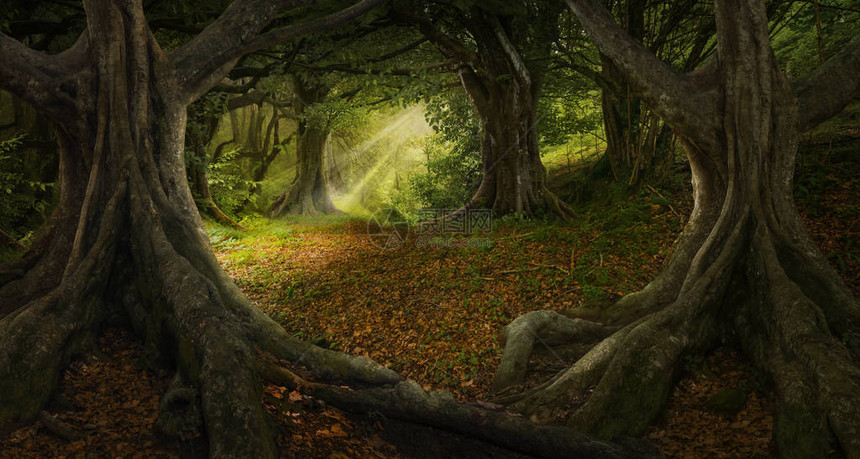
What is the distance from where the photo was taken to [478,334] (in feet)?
20.3

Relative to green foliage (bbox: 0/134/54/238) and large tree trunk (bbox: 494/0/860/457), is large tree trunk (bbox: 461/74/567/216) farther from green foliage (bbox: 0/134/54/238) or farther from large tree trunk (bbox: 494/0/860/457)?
green foliage (bbox: 0/134/54/238)

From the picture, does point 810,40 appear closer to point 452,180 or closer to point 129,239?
point 452,180

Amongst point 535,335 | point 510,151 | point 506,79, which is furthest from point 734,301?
point 506,79

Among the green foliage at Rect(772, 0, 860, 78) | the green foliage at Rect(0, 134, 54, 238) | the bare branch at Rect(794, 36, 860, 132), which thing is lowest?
the green foliage at Rect(0, 134, 54, 238)

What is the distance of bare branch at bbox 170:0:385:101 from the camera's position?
5363 millimetres

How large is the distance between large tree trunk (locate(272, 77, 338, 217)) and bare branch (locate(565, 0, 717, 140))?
49.7ft

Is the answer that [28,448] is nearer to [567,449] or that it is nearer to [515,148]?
[567,449]

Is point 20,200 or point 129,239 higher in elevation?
point 20,200

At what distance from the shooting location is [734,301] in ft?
14.1

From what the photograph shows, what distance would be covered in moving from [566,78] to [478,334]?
9665mm

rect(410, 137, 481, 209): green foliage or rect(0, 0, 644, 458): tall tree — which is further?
rect(410, 137, 481, 209): green foliage

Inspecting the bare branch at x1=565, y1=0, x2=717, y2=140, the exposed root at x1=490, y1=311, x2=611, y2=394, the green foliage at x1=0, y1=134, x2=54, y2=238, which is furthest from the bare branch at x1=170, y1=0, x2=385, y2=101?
the green foliage at x1=0, y1=134, x2=54, y2=238

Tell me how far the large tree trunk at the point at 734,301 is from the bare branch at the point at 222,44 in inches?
174

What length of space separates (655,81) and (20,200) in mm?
12682
